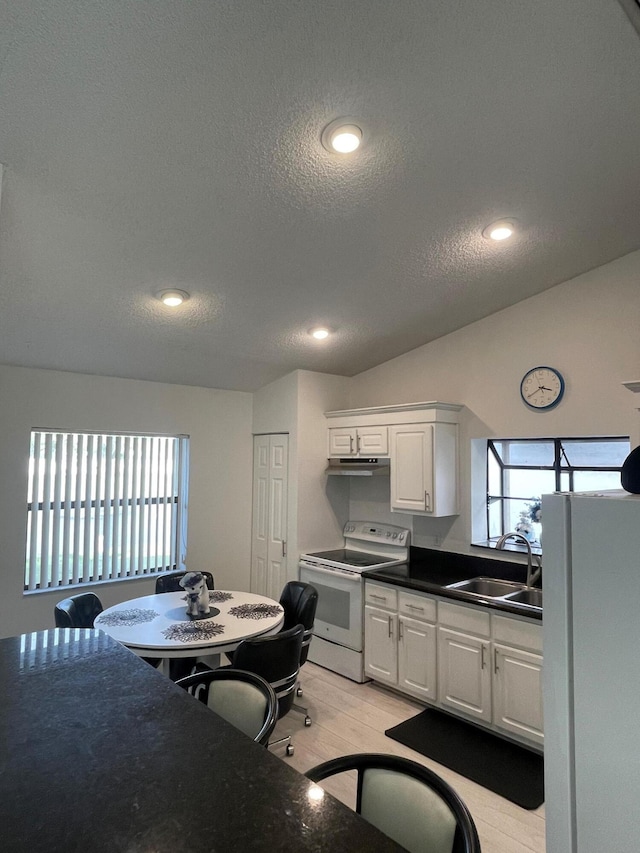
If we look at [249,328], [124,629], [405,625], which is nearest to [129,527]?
[124,629]

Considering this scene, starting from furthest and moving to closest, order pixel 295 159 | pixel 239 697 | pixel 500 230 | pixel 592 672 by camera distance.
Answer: pixel 500 230 → pixel 295 159 → pixel 239 697 → pixel 592 672

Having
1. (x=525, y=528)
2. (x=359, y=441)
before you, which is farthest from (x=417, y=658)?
(x=359, y=441)

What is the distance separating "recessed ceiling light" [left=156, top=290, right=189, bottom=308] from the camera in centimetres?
304

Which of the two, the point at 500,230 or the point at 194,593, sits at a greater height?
the point at 500,230

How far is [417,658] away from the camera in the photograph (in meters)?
3.44

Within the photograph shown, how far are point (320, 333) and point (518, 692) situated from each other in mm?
2726

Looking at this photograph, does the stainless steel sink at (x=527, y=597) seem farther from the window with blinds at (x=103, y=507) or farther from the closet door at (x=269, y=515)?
the window with blinds at (x=103, y=507)

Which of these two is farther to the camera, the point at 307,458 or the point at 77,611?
the point at 307,458

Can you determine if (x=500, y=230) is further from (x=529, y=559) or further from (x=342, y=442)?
(x=342, y=442)

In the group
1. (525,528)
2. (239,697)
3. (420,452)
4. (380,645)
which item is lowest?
(380,645)

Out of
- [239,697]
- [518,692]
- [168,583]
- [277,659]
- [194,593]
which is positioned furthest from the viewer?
[168,583]

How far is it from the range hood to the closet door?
0.45 metres

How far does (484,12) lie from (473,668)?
129 inches

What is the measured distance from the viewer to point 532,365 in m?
3.56
